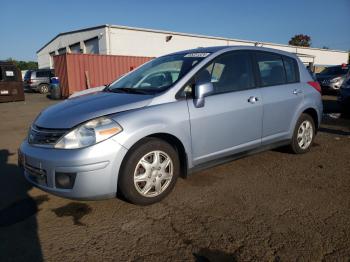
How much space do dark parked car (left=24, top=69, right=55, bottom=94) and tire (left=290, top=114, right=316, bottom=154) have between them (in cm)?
2147

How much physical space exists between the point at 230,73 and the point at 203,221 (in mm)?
1874

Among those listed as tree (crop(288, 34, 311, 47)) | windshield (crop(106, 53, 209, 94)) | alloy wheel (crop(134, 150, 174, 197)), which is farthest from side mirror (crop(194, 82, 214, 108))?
tree (crop(288, 34, 311, 47))

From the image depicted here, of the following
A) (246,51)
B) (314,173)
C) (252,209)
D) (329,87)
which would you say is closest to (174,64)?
(246,51)

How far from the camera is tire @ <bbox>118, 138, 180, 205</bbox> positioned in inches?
120

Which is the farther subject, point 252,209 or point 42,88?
point 42,88

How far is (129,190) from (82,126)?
0.76 metres

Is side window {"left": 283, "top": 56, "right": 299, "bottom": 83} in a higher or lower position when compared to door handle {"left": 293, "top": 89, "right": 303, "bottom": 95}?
higher

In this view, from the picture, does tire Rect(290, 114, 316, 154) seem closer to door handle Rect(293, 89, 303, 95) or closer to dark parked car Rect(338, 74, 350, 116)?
door handle Rect(293, 89, 303, 95)

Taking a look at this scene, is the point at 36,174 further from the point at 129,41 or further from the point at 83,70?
the point at 129,41

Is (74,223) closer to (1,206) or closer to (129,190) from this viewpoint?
(129,190)

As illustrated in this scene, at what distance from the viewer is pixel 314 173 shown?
13.7 ft

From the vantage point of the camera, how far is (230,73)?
3908 mm

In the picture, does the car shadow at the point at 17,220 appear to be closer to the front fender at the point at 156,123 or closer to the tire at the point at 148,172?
the tire at the point at 148,172

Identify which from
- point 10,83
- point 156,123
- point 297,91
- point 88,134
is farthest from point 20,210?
point 10,83
